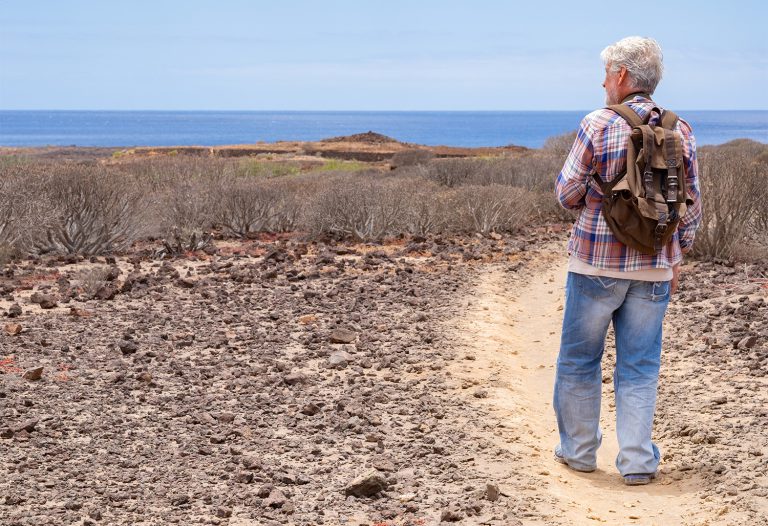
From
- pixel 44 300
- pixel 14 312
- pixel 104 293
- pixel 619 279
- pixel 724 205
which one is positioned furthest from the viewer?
pixel 724 205

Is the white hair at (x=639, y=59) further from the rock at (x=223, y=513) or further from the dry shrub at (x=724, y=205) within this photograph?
the dry shrub at (x=724, y=205)

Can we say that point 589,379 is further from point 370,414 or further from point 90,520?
point 90,520

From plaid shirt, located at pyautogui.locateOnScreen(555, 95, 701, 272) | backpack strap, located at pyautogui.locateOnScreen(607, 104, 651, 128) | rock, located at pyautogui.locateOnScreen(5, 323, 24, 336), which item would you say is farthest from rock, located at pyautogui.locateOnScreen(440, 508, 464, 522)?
rock, located at pyautogui.locateOnScreen(5, 323, 24, 336)

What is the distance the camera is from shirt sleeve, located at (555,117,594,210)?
423 centimetres

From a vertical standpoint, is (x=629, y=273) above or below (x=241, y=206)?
above

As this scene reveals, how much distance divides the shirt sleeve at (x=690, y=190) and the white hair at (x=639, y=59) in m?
0.26

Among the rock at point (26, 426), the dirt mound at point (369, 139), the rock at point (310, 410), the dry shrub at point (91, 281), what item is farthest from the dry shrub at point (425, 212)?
the dirt mound at point (369, 139)

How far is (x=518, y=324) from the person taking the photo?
9.19m

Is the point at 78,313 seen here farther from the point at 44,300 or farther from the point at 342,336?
the point at 342,336

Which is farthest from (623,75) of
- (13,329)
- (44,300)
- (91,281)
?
(91,281)

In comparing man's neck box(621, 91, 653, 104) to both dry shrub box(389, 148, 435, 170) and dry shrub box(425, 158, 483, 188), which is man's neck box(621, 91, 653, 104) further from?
dry shrub box(389, 148, 435, 170)

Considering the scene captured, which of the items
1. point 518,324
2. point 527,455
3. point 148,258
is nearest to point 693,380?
point 527,455

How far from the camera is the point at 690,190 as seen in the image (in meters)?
4.35

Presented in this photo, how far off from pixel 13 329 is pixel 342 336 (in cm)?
253
